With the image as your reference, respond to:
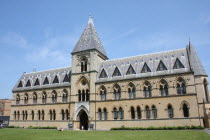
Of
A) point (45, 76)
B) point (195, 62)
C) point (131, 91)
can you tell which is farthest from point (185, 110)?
point (45, 76)

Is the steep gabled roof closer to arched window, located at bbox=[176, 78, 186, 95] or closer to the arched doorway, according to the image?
arched window, located at bbox=[176, 78, 186, 95]

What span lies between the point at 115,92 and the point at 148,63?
31.6 feet

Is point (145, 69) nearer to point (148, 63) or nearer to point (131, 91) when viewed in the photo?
point (148, 63)

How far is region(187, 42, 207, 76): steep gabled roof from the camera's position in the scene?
39.4 metres

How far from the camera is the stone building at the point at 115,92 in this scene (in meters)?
38.6

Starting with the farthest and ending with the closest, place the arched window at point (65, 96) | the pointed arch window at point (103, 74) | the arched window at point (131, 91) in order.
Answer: the arched window at point (65, 96) < the pointed arch window at point (103, 74) < the arched window at point (131, 91)

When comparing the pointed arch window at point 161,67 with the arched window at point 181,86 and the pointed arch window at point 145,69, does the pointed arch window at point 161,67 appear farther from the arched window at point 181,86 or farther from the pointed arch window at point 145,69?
the arched window at point 181,86

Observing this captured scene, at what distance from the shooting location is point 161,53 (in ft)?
149

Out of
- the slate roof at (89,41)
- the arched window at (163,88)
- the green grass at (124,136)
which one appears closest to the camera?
the green grass at (124,136)

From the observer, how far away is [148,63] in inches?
1759

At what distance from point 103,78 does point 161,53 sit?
→ 1419 centimetres

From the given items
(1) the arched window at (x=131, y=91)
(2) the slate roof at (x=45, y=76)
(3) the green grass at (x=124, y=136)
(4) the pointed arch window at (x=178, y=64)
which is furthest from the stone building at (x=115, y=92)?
(3) the green grass at (x=124, y=136)

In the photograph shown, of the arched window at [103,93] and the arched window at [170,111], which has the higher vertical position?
the arched window at [103,93]

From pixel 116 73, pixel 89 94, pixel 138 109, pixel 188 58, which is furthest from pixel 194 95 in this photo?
pixel 89 94
